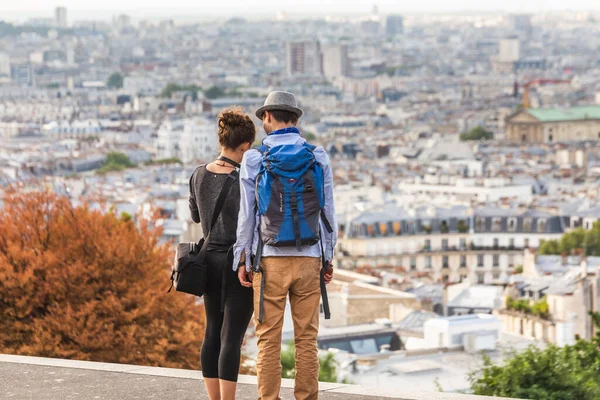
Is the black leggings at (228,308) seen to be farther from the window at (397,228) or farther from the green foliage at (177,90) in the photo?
the green foliage at (177,90)

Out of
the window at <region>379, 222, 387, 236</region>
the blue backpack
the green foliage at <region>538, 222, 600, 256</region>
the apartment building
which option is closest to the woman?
the blue backpack

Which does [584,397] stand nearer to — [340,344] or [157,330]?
[157,330]

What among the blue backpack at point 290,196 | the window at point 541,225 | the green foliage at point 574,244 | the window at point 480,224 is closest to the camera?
the blue backpack at point 290,196

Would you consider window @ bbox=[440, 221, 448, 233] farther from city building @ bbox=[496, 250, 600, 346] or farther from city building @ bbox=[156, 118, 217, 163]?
city building @ bbox=[156, 118, 217, 163]

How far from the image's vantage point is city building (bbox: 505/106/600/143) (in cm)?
12238

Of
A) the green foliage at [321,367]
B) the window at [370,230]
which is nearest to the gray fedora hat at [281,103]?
the green foliage at [321,367]

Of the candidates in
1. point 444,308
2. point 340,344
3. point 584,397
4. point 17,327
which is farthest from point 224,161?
point 444,308

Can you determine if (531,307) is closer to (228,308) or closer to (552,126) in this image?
(228,308)

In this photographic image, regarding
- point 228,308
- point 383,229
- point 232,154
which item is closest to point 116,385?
point 228,308

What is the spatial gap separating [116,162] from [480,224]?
2272 inches

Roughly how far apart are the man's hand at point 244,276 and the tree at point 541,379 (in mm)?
2127

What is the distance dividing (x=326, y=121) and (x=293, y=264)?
14711 centimetres

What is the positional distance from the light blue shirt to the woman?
23 centimetres

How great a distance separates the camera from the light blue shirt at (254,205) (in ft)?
20.6
